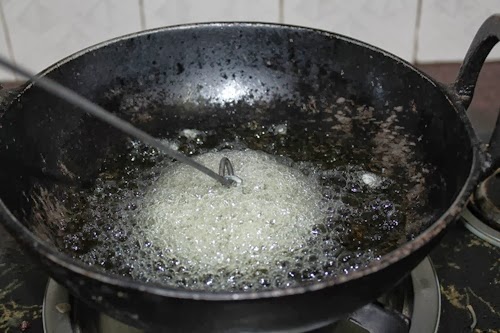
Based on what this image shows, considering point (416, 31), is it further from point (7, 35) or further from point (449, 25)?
point (7, 35)

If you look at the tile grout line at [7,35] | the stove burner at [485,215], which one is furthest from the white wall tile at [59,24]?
the stove burner at [485,215]

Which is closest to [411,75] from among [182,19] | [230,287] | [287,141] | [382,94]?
[382,94]

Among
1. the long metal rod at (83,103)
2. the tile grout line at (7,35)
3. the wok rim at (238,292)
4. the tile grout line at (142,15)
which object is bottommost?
the wok rim at (238,292)

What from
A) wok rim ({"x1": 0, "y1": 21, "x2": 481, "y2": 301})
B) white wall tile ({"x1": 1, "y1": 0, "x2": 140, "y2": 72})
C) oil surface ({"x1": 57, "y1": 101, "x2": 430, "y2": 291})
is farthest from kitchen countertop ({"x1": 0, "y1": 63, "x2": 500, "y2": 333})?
white wall tile ({"x1": 1, "y1": 0, "x2": 140, "y2": 72})

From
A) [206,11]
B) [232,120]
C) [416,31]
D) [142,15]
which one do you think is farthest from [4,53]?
[416,31]

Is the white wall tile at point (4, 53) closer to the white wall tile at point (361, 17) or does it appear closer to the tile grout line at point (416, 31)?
the white wall tile at point (361, 17)

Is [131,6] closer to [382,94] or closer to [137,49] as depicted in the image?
[137,49]
